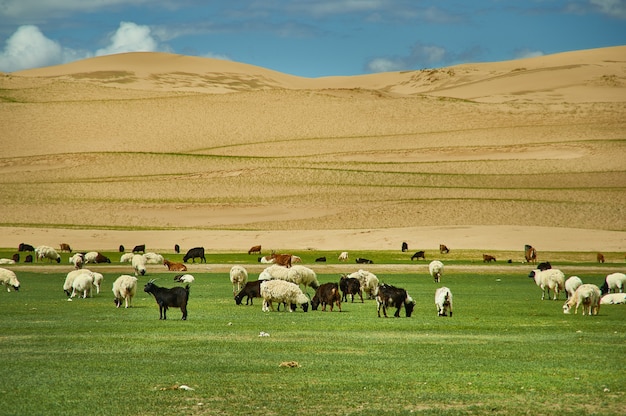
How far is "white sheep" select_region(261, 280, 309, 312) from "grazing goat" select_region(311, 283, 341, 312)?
22.9 inches

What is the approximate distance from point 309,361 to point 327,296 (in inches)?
396

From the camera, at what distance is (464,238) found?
65625 mm

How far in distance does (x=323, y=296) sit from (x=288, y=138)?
295ft

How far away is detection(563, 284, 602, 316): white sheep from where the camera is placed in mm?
24844

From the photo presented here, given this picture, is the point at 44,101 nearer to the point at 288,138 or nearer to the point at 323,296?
the point at 288,138

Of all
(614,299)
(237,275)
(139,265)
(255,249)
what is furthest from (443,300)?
(255,249)

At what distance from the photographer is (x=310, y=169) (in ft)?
316

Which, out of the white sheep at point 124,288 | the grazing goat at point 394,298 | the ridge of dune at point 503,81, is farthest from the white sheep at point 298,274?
the ridge of dune at point 503,81

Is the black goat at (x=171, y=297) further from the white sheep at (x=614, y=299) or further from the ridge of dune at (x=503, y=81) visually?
the ridge of dune at (x=503, y=81)

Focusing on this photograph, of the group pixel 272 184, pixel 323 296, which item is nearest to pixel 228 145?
pixel 272 184

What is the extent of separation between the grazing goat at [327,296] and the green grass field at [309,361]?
510 mm

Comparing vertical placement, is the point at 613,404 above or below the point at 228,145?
below

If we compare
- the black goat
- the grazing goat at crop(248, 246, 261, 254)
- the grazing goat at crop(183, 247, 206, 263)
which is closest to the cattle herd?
the black goat

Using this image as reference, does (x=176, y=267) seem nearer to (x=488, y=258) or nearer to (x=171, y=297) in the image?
(x=488, y=258)
